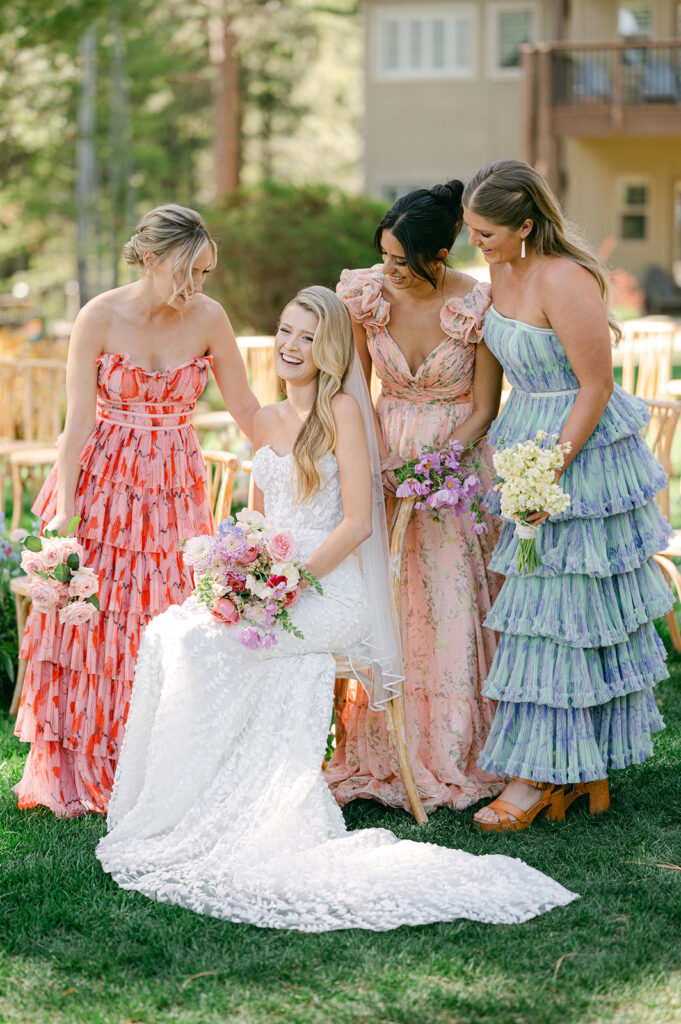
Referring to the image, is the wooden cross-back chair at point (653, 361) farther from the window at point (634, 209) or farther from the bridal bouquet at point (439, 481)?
the window at point (634, 209)

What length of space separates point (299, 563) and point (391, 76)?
2079 centimetres

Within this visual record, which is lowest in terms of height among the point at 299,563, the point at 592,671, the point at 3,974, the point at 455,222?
the point at 3,974

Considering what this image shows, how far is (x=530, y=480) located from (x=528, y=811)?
1160mm

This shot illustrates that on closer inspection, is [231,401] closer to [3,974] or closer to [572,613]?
[572,613]

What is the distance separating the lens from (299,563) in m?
3.88

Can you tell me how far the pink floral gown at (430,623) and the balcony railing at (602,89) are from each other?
52.6 feet

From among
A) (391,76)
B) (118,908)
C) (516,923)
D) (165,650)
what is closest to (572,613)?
(516,923)

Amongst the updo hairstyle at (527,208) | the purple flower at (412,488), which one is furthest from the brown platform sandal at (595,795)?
the updo hairstyle at (527,208)

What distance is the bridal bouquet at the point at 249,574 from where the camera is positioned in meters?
3.75

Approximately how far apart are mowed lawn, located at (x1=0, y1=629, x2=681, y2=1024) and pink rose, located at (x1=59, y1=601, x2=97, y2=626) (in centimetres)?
73

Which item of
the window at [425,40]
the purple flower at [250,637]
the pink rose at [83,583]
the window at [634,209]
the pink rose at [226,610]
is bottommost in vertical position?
the purple flower at [250,637]

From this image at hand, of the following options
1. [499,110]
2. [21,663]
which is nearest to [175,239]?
[21,663]

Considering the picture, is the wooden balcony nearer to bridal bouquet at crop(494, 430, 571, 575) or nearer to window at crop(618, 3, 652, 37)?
window at crop(618, 3, 652, 37)

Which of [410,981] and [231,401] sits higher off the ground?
[231,401]
